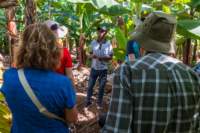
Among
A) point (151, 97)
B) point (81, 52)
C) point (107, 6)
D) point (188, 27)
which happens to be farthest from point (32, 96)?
point (81, 52)

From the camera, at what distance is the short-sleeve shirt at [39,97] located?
2738 millimetres

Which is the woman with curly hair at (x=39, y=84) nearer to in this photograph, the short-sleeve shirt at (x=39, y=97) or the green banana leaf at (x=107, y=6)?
the short-sleeve shirt at (x=39, y=97)

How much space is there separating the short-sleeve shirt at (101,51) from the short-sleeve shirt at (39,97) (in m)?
4.99

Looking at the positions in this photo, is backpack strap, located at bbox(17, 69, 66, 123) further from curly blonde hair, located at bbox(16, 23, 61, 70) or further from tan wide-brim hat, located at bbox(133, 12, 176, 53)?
tan wide-brim hat, located at bbox(133, 12, 176, 53)

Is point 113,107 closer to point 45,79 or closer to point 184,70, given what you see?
point 184,70

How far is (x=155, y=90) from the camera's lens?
7.44ft

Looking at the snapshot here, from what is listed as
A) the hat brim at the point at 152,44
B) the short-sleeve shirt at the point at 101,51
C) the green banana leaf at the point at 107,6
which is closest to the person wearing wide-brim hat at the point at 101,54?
the short-sleeve shirt at the point at 101,51

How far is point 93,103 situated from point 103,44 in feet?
4.51

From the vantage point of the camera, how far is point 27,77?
9.05 ft

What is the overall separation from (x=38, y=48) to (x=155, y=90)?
877 mm

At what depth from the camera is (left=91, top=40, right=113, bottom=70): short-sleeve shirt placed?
7836mm

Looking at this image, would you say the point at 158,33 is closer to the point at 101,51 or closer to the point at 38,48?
the point at 38,48

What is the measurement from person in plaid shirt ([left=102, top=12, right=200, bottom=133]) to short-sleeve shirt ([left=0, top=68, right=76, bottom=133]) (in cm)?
53

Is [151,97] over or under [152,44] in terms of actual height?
under
